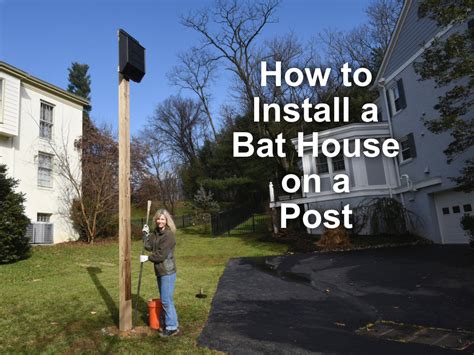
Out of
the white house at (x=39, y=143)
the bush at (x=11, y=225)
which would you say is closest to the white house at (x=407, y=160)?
the white house at (x=39, y=143)

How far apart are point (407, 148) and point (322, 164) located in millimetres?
4075

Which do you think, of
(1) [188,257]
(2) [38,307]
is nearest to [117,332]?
(2) [38,307]

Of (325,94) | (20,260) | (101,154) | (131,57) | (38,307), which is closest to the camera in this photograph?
(131,57)

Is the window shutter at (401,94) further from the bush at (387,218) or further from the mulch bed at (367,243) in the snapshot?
the mulch bed at (367,243)

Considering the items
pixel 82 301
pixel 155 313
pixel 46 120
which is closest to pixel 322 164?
pixel 46 120

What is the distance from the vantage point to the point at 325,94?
102ft

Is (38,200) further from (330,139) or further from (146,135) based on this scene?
(146,135)

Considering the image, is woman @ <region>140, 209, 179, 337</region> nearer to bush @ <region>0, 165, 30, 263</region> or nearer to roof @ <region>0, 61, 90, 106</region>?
bush @ <region>0, 165, 30, 263</region>

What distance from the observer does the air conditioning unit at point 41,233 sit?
17086 mm

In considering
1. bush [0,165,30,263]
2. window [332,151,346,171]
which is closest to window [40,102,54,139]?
bush [0,165,30,263]

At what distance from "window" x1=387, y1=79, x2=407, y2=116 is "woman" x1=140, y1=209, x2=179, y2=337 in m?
14.3

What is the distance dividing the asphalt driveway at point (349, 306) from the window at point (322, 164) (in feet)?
24.4

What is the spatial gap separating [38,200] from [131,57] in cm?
1459

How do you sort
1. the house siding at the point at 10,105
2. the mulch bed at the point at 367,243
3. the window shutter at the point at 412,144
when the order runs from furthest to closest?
the house siding at the point at 10,105 < the window shutter at the point at 412,144 < the mulch bed at the point at 367,243
